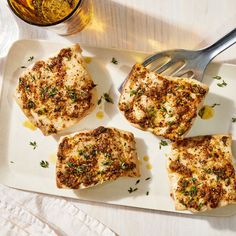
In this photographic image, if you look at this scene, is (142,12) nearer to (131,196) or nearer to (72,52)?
(72,52)

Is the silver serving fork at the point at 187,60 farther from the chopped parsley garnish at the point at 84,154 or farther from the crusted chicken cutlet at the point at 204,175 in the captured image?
the chopped parsley garnish at the point at 84,154

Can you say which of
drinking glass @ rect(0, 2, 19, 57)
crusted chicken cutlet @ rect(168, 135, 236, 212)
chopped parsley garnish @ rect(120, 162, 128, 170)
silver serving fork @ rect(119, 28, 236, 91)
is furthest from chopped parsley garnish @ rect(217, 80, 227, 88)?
drinking glass @ rect(0, 2, 19, 57)

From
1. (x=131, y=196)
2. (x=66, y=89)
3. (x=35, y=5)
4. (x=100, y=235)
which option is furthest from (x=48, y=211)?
(x=35, y=5)

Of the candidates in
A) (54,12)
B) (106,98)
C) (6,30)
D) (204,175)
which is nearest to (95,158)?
(106,98)

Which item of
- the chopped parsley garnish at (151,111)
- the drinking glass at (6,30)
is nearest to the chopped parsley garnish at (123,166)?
the chopped parsley garnish at (151,111)

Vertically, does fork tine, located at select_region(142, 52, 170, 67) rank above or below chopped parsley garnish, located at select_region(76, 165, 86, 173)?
above

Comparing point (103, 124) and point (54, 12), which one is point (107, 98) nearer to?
point (103, 124)

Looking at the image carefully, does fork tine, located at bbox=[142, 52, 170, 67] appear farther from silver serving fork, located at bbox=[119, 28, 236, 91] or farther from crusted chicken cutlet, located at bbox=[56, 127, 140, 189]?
crusted chicken cutlet, located at bbox=[56, 127, 140, 189]
